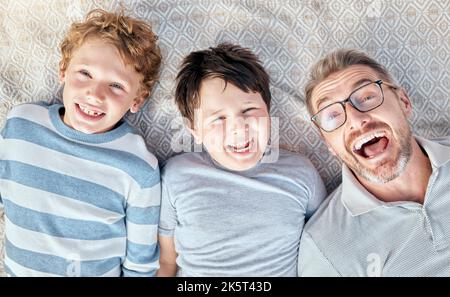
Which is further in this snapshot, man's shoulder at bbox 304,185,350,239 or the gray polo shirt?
man's shoulder at bbox 304,185,350,239

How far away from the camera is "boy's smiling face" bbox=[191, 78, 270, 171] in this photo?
44.8 inches

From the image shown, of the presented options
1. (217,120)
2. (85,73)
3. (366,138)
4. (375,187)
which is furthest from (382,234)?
(85,73)

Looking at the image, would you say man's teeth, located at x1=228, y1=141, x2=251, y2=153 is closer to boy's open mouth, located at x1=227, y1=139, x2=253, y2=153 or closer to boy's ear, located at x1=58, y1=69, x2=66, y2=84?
boy's open mouth, located at x1=227, y1=139, x2=253, y2=153

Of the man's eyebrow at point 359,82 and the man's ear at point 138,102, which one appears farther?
the man's ear at point 138,102

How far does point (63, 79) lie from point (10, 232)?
44 cm

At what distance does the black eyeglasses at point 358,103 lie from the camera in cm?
112

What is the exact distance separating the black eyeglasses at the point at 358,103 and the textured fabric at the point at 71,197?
493mm

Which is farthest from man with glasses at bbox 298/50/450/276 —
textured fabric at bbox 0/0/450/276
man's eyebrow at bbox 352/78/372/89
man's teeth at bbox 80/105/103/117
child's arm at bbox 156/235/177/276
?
man's teeth at bbox 80/105/103/117

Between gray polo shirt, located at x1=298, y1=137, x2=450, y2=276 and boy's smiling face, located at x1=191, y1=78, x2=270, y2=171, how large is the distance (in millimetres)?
264

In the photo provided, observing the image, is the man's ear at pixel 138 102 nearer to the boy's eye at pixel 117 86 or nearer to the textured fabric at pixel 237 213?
the boy's eye at pixel 117 86

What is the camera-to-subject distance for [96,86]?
3.73 ft

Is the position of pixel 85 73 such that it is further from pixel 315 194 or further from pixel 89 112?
pixel 315 194

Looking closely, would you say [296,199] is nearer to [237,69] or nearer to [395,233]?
[395,233]

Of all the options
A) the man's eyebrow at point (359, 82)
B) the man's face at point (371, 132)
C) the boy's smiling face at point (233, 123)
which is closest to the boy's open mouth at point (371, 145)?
the man's face at point (371, 132)
